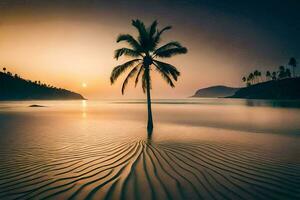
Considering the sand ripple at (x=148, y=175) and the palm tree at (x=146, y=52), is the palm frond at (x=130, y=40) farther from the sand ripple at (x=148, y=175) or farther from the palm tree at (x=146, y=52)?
the sand ripple at (x=148, y=175)

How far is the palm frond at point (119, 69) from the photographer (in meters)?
16.2

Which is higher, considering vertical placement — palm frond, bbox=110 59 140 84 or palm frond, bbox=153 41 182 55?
palm frond, bbox=153 41 182 55

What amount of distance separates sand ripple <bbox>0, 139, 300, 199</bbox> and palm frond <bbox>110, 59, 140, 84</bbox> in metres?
8.59

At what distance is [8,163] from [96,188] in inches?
185

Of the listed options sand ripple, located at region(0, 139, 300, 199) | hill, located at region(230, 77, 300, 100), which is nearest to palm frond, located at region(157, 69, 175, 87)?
sand ripple, located at region(0, 139, 300, 199)

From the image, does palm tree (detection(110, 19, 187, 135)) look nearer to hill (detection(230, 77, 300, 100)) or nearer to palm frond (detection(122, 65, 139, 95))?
palm frond (detection(122, 65, 139, 95))

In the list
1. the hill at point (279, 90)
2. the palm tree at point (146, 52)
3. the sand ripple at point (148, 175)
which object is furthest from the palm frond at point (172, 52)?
the hill at point (279, 90)

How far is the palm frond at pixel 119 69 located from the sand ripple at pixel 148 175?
859 cm

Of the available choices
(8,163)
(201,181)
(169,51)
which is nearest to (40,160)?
(8,163)

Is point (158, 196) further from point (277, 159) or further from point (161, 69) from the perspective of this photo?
point (161, 69)

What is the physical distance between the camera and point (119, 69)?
1631 centimetres

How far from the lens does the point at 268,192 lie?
4.59 meters

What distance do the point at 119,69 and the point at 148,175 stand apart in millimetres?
11948

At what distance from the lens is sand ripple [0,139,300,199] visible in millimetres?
4594
